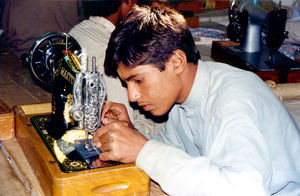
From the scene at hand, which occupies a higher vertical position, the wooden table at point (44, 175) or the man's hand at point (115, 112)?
the man's hand at point (115, 112)

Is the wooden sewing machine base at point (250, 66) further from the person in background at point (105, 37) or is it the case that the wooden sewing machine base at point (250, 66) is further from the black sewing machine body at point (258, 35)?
the person in background at point (105, 37)

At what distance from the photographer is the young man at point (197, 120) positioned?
3.73 feet

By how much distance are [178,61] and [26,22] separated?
87.7 inches

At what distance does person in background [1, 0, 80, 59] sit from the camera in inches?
129

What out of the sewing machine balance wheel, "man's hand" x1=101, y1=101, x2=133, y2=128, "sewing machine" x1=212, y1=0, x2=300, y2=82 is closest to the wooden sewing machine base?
"sewing machine" x1=212, y1=0, x2=300, y2=82

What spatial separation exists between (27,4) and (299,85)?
216 centimetres

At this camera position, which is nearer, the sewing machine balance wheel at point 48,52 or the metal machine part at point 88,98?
the metal machine part at point 88,98

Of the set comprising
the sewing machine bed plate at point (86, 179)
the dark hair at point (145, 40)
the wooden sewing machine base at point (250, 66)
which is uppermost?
the dark hair at point (145, 40)

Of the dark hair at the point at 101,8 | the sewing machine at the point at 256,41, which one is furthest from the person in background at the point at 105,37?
the sewing machine at the point at 256,41

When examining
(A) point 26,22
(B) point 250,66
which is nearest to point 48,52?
(B) point 250,66

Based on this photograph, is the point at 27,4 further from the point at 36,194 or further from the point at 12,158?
the point at 36,194

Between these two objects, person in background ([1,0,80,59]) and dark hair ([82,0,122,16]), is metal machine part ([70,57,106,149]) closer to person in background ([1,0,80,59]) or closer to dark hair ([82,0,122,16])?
dark hair ([82,0,122,16])

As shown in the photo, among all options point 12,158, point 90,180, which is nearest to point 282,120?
point 90,180

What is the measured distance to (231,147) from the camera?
1138 millimetres
